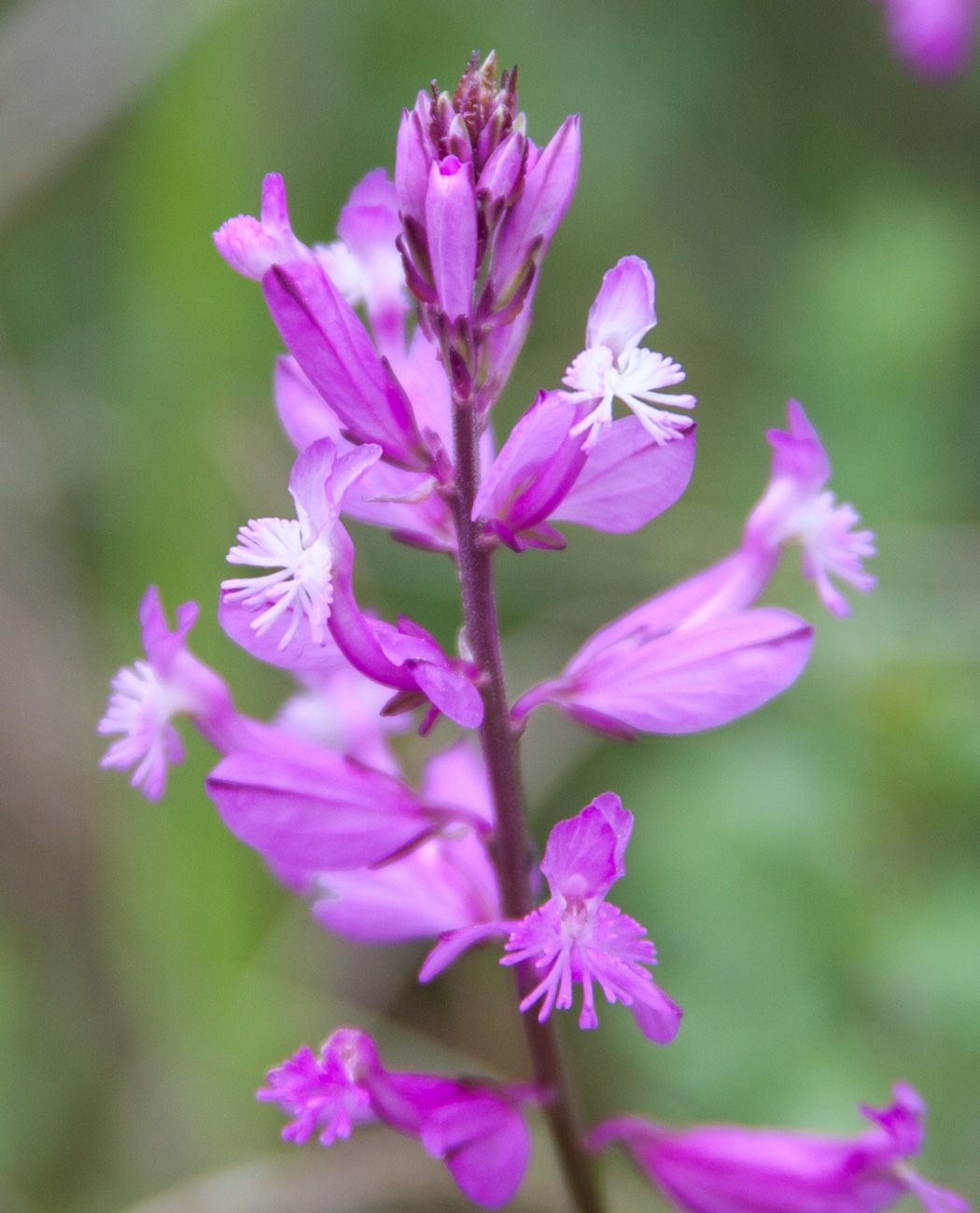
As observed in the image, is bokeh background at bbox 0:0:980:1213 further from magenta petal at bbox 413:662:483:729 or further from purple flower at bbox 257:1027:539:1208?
magenta petal at bbox 413:662:483:729

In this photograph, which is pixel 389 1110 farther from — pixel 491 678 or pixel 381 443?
pixel 381 443

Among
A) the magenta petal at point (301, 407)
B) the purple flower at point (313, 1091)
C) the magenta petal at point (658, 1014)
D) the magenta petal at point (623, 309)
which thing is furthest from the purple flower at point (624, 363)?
the purple flower at point (313, 1091)

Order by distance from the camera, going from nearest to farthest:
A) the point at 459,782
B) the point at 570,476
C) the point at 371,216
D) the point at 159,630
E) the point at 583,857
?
the point at 583,857 < the point at 570,476 < the point at 159,630 < the point at 371,216 < the point at 459,782

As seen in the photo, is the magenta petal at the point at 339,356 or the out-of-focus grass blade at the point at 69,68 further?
the out-of-focus grass blade at the point at 69,68

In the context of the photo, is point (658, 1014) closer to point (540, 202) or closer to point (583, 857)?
point (583, 857)

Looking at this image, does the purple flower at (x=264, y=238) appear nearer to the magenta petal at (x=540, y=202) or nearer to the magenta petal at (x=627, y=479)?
the magenta petal at (x=540, y=202)

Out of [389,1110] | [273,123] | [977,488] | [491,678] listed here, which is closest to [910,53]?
[977,488]

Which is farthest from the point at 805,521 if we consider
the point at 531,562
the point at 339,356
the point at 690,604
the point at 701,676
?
the point at 531,562
